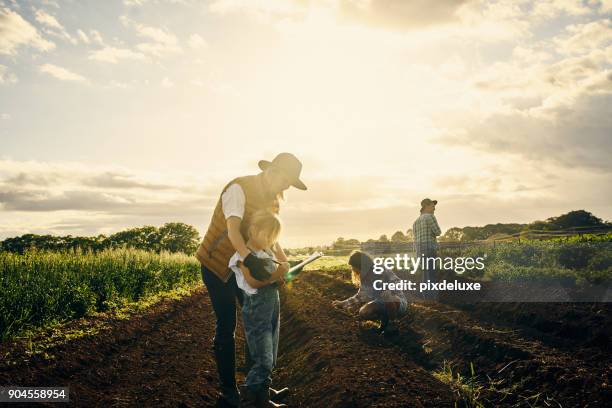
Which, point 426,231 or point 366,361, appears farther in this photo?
point 426,231

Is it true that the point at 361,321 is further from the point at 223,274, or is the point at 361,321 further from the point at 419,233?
the point at 223,274

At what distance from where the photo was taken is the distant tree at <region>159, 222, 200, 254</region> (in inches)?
1804

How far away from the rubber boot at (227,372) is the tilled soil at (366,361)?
681 mm

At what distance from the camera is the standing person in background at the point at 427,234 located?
9.80 m

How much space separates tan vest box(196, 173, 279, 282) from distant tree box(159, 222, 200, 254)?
42675mm

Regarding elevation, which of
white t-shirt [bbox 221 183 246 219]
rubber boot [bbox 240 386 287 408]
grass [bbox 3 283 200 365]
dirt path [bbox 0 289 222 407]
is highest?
white t-shirt [bbox 221 183 246 219]

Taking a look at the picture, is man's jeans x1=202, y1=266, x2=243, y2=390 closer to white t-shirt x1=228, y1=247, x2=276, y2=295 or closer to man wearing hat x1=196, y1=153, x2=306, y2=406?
man wearing hat x1=196, y1=153, x2=306, y2=406

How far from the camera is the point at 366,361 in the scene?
513cm

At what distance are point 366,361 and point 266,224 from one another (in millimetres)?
2296

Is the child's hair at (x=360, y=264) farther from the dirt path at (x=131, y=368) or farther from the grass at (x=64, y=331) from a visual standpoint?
the grass at (x=64, y=331)

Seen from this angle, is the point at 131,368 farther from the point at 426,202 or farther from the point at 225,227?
the point at 426,202

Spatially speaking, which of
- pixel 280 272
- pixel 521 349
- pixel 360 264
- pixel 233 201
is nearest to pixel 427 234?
pixel 360 264

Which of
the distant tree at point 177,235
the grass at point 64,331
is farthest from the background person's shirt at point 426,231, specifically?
the distant tree at point 177,235

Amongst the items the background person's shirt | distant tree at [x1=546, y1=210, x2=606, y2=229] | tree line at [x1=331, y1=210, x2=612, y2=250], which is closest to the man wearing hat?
the background person's shirt
